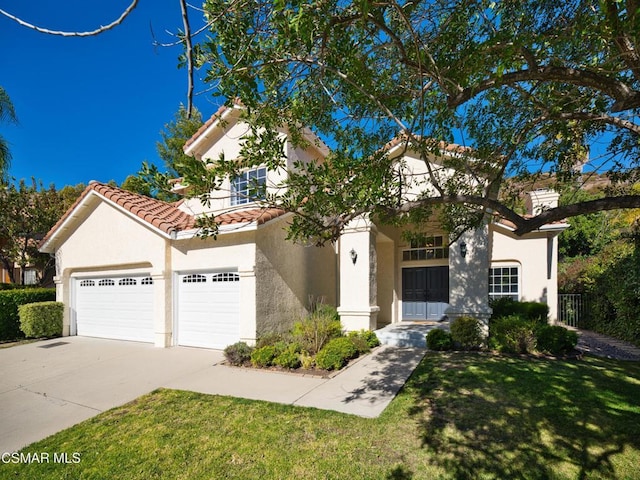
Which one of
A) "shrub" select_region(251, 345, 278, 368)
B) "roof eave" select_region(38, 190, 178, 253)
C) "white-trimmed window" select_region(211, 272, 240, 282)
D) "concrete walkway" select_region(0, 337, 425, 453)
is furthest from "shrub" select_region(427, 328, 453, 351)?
"roof eave" select_region(38, 190, 178, 253)

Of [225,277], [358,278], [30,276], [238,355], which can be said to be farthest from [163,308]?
[30,276]

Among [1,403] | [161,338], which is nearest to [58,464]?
[1,403]

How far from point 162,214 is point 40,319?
6.78 meters

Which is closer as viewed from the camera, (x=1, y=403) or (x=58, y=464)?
(x=58, y=464)

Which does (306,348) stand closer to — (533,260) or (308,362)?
(308,362)

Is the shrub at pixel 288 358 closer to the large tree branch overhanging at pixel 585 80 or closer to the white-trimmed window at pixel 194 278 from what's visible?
the white-trimmed window at pixel 194 278

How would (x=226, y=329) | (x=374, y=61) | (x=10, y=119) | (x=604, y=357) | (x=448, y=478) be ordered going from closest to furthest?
1. (x=448, y=478)
2. (x=374, y=61)
3. (x=604, y=357)
4. (x=226, y=329)
5. (x=10, y=119)

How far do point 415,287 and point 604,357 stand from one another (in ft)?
22.9

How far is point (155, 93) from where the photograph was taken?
29.4ft

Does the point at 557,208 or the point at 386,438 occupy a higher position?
the point at 557,208

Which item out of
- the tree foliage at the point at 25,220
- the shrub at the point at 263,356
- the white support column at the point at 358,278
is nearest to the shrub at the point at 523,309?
the white support column at the point at 358,278

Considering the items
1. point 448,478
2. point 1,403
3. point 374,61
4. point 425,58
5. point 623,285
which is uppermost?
point 374,61

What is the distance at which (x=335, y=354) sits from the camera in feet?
26.7

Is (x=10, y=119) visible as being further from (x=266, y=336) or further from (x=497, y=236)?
(x=497, y=236)
